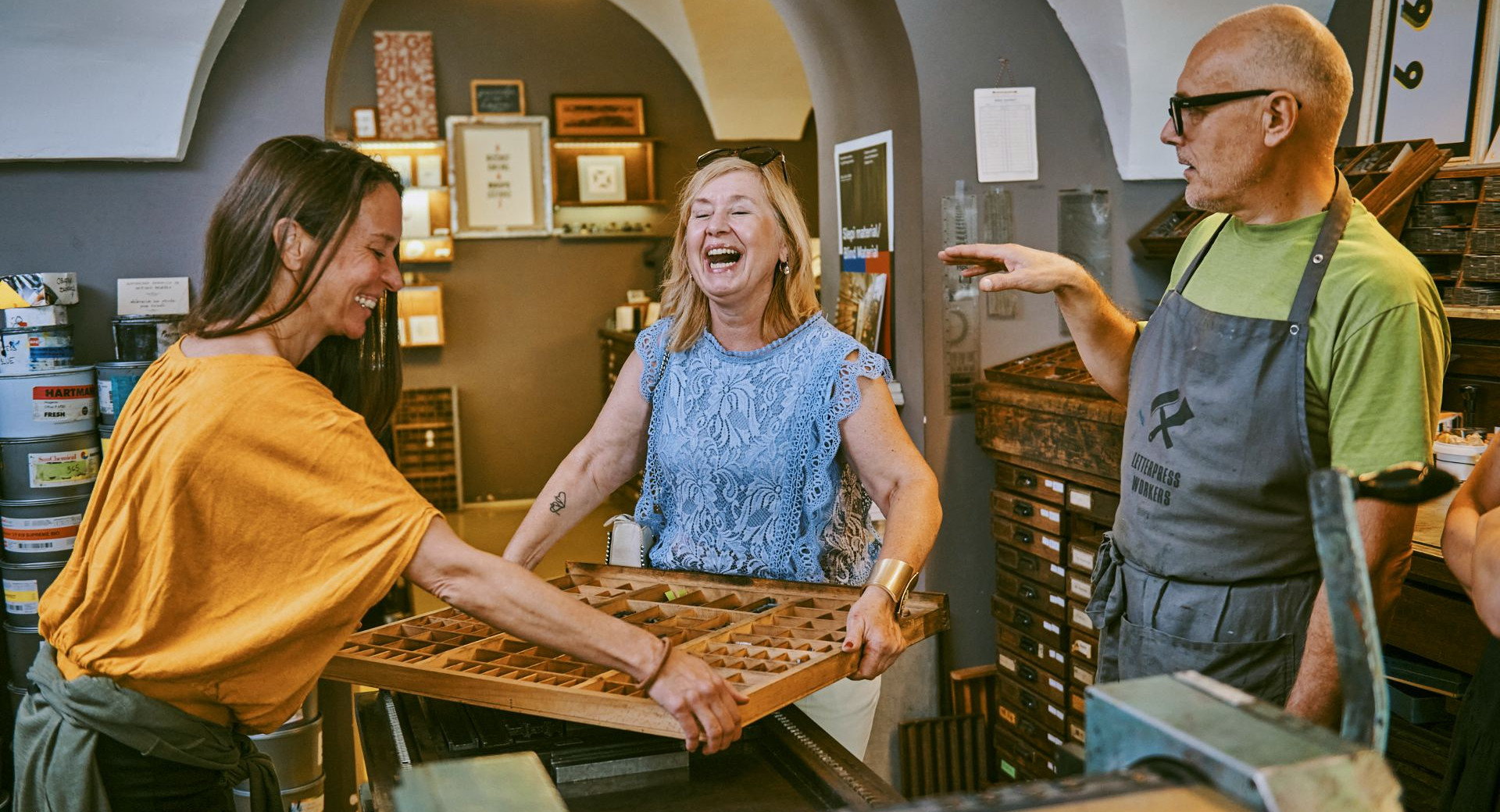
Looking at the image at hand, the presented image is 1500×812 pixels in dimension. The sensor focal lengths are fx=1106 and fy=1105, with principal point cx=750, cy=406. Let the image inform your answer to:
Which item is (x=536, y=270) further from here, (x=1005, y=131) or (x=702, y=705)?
(x=702, y=705)

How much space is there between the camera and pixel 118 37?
3.12 m

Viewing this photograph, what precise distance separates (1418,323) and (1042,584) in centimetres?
227

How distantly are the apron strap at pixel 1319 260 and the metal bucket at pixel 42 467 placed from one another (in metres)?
2.97

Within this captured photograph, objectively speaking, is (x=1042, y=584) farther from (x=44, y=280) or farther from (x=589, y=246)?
(x=589, y=246)

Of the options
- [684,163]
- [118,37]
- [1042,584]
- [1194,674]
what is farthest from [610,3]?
[1194,674]

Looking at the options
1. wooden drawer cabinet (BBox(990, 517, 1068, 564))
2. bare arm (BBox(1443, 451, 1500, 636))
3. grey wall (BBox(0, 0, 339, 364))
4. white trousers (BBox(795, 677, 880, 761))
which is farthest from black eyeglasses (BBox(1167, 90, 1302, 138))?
grey wall (BBox(0, 0, 339, 364))

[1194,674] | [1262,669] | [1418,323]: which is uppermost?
[1418,323]

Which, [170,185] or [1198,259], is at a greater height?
[170,185]

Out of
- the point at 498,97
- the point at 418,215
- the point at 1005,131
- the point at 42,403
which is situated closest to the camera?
the point at 42,403

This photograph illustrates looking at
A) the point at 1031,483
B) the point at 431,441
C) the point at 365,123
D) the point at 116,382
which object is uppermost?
the point at 365,123

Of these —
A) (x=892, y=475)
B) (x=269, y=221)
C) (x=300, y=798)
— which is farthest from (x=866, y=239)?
(x=269, y=221)

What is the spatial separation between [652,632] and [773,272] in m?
0.92

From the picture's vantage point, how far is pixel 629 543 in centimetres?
240

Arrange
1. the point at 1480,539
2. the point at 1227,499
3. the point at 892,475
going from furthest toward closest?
1. the point at 892,475
2. the point at 1227,499
3. the point at 1480,539
